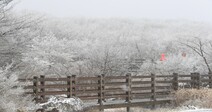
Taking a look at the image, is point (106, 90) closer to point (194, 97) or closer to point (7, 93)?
point (194, 97)

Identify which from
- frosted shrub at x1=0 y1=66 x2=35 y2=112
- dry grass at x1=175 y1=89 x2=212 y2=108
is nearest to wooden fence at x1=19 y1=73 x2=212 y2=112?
dry grass at x1=175 y1=89 x2=212 y2=108

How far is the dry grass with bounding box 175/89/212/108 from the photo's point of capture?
54.3 feet

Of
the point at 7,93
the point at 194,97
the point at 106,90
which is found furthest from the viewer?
the point at 194,97

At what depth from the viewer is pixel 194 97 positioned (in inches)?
681

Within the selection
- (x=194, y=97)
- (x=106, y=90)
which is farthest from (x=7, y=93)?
(x=194, y=97)

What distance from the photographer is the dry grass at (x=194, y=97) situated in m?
16.5

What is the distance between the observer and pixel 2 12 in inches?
481

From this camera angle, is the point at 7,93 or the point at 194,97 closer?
the point at 7,93

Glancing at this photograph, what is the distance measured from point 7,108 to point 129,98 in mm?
7943

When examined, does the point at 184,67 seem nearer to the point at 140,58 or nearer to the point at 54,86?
the point at 140,58

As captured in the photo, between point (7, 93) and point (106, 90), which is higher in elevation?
point (7, 93)

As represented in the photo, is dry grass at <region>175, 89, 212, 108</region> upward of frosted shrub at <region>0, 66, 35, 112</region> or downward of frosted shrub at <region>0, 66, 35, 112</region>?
downward

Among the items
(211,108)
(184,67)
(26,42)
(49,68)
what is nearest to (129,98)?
(211,108)

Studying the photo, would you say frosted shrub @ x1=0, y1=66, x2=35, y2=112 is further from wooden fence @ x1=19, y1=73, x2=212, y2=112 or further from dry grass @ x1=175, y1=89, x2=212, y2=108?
dry grass @ x1=175, y1=89, x2=212, y2=108
